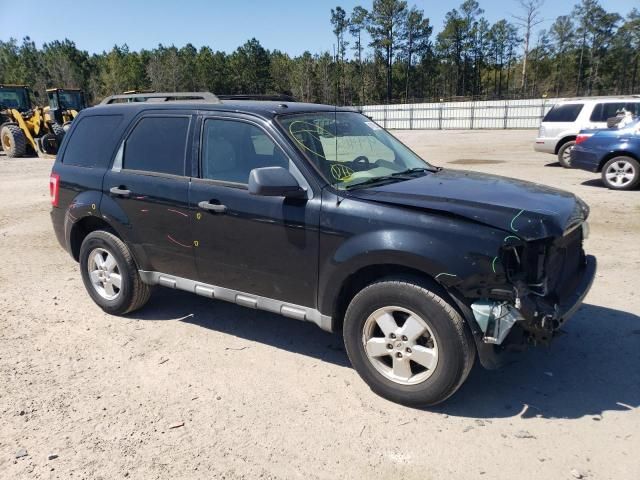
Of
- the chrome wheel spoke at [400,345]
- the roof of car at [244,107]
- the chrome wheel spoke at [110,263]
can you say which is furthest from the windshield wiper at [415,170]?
the chrome wheel spoke at [110,263]

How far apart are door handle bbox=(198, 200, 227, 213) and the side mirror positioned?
21.1 inches

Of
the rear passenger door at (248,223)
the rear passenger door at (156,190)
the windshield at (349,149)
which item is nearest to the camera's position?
the rear passenger door at (248,223)

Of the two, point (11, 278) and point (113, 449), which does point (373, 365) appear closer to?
point (113, 449)

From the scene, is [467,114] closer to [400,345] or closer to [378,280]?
[378,280]

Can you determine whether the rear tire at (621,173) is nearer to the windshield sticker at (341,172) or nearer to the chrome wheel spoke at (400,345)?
the windshield sticker at (341,172)

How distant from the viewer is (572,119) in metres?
14.2

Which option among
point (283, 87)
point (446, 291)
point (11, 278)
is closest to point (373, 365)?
point (446, 291)

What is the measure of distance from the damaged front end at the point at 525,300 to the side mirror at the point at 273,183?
4.67 feet

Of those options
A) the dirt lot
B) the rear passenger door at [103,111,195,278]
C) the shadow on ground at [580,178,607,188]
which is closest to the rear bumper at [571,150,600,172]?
the shadow on ground at [580,178,607,188]

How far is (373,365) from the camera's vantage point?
3504 mm

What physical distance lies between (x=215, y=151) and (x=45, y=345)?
2236mm

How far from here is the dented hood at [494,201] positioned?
310cm

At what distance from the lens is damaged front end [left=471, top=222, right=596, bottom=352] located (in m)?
2.99

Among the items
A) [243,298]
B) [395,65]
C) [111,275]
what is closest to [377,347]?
[243,298]
